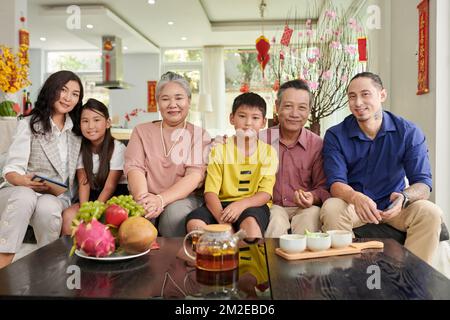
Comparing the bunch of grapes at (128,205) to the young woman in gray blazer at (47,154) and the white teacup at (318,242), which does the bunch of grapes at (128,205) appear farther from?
the young woman in gray blazer at (47,154)

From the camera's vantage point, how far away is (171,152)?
7.36ft

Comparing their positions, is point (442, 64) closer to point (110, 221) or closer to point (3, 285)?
point (110, 221)

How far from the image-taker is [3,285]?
1.08 metres

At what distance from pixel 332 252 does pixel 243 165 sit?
903 mm

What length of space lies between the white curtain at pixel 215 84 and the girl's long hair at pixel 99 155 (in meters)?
6.91

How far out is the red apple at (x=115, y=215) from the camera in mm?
1308

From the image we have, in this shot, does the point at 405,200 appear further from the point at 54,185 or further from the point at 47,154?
the point at 47,154

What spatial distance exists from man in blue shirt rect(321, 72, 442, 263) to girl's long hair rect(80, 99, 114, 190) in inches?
45.8

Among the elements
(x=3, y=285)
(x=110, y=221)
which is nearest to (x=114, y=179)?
(x=110, y=221)

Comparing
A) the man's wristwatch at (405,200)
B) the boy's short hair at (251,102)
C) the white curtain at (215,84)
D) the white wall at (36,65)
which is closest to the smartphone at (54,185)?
the boy's short hair at (251,102)

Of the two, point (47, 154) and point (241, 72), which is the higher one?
point (241, 72)

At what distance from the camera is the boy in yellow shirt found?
212 centimetres

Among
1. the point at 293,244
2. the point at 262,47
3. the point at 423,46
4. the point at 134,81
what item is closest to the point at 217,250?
the point at 293,244
